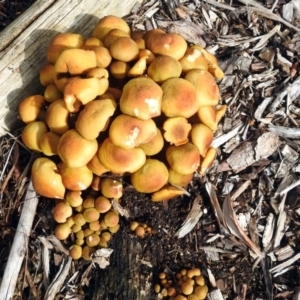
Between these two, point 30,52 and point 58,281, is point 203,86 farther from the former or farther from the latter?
point 58,281

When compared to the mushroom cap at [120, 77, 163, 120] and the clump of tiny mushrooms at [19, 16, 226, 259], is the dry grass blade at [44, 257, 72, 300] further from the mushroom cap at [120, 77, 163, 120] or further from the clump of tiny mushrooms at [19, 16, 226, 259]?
the mushroom cap at [120, 77, 163, 120]

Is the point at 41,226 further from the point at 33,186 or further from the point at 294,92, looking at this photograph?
the point at 294,92

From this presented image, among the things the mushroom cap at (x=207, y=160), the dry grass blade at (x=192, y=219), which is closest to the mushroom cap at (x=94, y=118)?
the mushroom cap at (x=207, y=160)

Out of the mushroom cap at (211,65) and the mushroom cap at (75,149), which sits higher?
the mushroom cap at (75,149)

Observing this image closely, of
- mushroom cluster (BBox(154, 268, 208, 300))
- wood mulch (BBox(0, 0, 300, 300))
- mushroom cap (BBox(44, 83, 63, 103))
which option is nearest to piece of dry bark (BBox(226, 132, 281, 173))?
wood mulch (BBox(0, 0, 300, 300))

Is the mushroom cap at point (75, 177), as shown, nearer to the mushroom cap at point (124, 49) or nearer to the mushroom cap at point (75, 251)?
Result: the mushroom cap at point (75, 251)

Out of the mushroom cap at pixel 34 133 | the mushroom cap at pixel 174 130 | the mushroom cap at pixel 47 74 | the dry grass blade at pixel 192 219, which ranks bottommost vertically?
the dry grass blade at pixel 192 219

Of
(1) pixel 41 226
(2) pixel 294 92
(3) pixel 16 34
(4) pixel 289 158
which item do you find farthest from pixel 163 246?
(3) pixel 16 34
